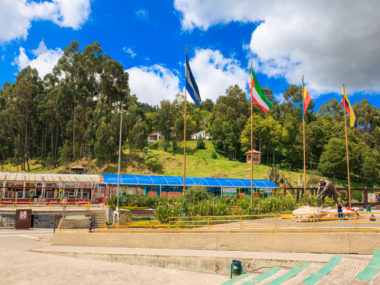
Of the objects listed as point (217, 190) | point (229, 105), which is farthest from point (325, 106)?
point (217, 190)

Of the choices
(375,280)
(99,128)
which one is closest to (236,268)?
(375,280)

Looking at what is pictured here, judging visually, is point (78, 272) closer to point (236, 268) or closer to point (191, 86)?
point (236, 268)

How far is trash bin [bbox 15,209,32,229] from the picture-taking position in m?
31.9

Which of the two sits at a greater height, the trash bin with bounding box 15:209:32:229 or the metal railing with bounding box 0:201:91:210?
the metal railing with bounding box 0:201:91:210

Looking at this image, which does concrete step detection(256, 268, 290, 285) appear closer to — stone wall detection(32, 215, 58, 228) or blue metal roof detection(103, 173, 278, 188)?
blue metal roof detection(103, 173, 278, 188)

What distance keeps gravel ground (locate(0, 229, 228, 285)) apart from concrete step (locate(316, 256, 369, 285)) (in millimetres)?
5167

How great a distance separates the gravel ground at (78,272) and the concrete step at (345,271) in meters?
5.17

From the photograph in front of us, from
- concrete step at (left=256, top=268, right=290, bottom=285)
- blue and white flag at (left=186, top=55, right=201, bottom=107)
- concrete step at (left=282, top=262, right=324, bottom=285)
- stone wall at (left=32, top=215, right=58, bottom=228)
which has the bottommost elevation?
stone wall at (left=32, top=215, right=58, bottom=228)

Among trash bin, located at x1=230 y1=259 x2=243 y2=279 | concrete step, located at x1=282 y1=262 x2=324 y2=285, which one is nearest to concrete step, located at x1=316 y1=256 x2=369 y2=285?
concrete step, located at x1=282 y1=262 x2=324 y2=285

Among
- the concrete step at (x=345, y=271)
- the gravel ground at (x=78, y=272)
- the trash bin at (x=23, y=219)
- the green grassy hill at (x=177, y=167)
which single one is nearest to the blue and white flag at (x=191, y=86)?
the gravel ground at (x=78, y=272)

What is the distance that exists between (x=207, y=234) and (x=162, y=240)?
130 inches

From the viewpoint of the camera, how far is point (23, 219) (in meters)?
32.1

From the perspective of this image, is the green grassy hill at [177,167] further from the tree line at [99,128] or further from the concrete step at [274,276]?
the concrete step at [274,276]

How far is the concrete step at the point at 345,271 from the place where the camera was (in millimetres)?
8984
